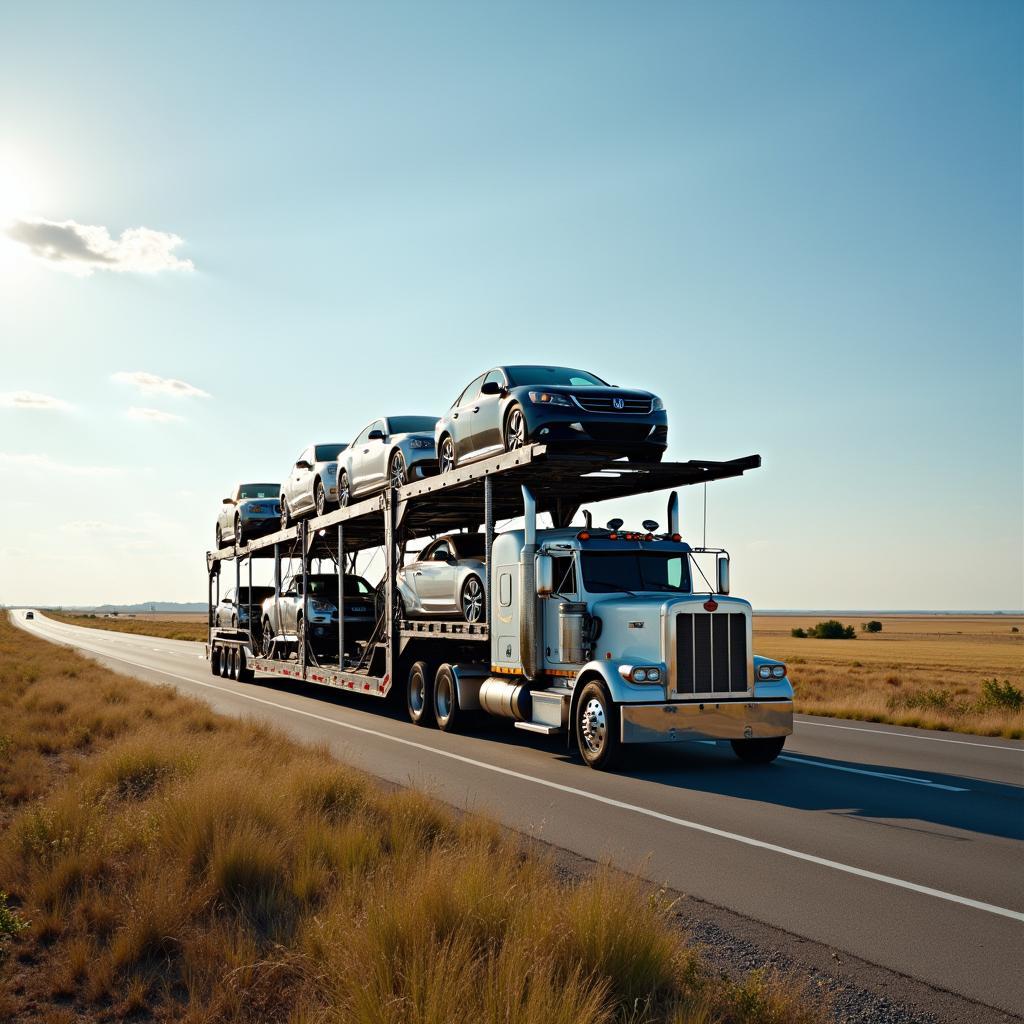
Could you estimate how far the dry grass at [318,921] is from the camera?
4.46 meters

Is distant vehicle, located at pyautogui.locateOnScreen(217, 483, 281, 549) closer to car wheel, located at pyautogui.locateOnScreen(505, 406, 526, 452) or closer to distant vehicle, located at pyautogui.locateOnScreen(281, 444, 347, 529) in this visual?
distant vehicle, located at pyautogui.locateOnScreen(281, 444, 347, 529)

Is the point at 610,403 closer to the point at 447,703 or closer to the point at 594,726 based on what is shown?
the point at 594,726

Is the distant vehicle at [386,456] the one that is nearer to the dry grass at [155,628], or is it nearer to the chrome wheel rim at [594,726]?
the chrome wheel rim at [594,726]

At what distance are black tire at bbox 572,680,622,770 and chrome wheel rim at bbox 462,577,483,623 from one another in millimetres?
3104

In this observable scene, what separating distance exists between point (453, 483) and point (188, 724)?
15.9 feet

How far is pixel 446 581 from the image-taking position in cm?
1581

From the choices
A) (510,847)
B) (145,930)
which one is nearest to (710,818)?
(510,847)

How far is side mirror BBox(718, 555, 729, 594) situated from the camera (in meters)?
13.6

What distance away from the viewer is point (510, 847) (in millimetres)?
7191

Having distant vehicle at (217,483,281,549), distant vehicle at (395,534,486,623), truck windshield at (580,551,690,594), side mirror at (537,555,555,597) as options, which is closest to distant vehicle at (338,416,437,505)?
distant vehicle at (395,534,486,623)

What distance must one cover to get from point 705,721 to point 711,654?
2.43ft

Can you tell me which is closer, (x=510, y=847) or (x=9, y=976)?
(x=9, y=976)

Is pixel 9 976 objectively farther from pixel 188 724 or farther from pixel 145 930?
pixel 188 724

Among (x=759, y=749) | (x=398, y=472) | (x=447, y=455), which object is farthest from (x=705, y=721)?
(x=398, y=472)
